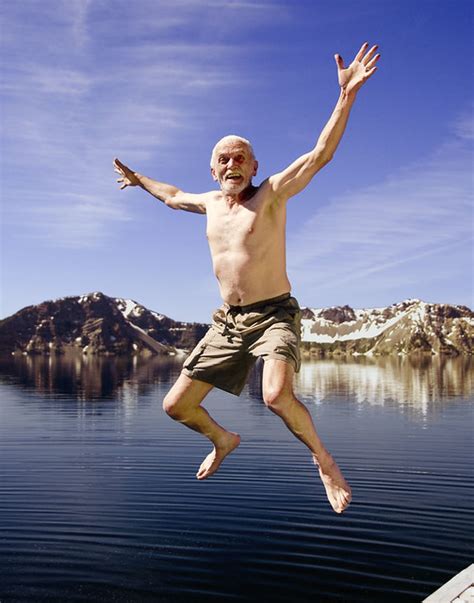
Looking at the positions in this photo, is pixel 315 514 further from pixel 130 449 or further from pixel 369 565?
pixel 130 449

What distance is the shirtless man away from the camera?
22.8 feet

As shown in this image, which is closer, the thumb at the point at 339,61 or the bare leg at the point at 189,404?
the thumb at the point at 339,61

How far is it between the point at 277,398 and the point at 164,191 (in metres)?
2.97

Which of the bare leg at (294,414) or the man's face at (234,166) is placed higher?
the man's face at (234,166)

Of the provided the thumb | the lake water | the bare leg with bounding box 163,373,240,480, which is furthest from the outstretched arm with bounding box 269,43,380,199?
the lake water

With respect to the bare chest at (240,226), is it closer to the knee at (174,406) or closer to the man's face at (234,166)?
the man's face at (234,166)

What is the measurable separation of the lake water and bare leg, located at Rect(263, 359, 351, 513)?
5221 mm

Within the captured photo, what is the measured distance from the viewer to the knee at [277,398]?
686 centimetres

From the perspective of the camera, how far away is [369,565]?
13.6 meters

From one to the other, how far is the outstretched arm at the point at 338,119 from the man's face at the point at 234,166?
545mm

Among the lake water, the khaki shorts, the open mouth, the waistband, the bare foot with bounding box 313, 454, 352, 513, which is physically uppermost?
the open mouth

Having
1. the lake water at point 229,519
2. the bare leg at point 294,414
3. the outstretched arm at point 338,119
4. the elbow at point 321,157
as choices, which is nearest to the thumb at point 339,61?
the outstretched arm at point 338,119

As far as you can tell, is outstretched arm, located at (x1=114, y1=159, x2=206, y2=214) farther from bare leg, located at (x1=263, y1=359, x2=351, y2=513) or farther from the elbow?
bare leg, located at (x1=263, y1=359, x2=351, y2=513)

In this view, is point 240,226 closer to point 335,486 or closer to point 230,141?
point 230,141
